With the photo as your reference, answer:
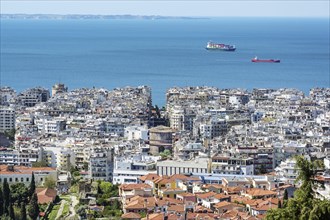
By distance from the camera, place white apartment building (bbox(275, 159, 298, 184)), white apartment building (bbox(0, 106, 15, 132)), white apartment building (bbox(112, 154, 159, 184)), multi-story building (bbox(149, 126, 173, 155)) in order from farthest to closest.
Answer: white apartment building (bbox(0, 106, 15, 132)) → multi-story building (bbox(149, 126, 173, 155)) → white apartment building (bbox(112, 154, 159, 184)) → white apartment building (bbox(275, 159, 298, 184))

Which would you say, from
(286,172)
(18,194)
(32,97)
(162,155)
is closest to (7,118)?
(32,97)

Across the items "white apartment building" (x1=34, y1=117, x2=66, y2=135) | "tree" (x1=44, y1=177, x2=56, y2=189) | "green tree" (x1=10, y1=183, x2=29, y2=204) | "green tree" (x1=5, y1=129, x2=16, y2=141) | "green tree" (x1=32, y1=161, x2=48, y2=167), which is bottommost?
"green tree" (x1=10, y1=183, x2=29, y2=204)

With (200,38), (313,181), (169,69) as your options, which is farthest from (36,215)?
(200,38)

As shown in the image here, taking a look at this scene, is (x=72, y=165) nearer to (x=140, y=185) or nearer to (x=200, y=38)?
(x=140, y=185)

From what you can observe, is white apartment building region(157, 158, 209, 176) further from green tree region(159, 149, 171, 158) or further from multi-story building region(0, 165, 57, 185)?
multi-story building region(0, 165, 57, 185)

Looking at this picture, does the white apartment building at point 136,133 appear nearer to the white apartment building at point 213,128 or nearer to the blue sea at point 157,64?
the white apartment building at point 213,128

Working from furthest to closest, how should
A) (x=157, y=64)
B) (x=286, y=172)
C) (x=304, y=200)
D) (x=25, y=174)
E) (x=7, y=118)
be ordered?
(x=157, y=64) → (x=7, y=118) → (x=25, y=174) → (x=286, y=172) → (x=304, y=200)

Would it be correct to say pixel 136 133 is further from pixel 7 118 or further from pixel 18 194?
pixel 18 194

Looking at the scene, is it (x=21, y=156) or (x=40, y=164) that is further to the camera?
(x=21, y=156)

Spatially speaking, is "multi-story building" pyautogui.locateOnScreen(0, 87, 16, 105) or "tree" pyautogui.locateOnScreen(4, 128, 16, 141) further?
"multi-story building" pyautogui.locateOnScreen(0, 87, 16, 105)

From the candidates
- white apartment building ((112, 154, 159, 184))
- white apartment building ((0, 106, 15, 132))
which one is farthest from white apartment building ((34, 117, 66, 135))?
white apartment building ((112, 154, 159, 184))
